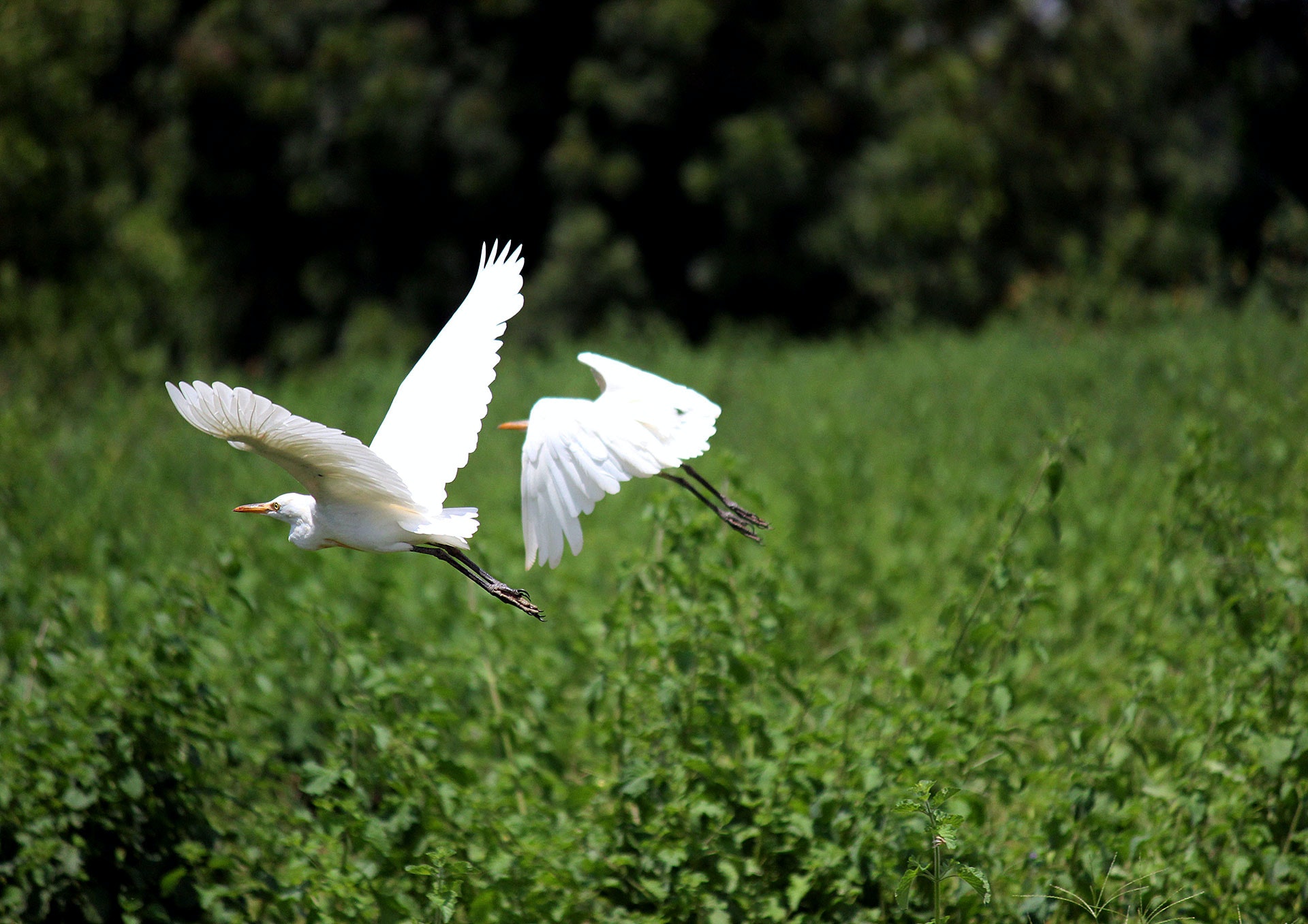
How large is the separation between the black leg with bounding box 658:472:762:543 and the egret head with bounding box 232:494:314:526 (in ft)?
3.41

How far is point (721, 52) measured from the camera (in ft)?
59.8

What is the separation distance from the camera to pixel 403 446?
3.45 m

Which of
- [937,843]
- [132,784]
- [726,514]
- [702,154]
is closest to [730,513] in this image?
[726,514]

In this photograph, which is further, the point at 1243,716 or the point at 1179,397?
the point at 1179,397

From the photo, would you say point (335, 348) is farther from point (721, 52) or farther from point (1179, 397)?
point (1179, 397)

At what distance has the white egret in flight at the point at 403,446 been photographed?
108 inches

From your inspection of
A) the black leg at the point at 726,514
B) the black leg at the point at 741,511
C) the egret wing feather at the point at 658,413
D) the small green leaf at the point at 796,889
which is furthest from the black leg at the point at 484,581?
the small green leaf at the point at 796,889

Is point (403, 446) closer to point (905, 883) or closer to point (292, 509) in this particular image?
point (292, 509)

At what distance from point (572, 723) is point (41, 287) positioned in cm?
1004

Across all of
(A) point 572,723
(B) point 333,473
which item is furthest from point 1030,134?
(B) point 333,473

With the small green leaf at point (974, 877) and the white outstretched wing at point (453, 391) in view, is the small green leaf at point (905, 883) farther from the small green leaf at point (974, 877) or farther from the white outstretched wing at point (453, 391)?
the white outstretched wing at point (453, 391)

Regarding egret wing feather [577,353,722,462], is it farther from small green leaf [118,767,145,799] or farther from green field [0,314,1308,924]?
small green leaf [118,767,145,799]

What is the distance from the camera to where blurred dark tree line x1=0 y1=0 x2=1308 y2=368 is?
1748 centimetres

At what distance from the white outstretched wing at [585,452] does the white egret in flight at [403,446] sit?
0.63 ft
